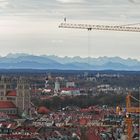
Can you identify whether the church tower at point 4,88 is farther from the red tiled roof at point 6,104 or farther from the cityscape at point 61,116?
the red tiled roof at point 6,104

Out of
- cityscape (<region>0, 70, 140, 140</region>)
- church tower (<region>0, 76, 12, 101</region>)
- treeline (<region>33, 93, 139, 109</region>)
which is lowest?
treeline (<region>33, 93, 139, 109</region>)

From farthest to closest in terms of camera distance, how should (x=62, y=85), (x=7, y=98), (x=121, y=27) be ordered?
(x=62, y=85) → (x=7, y=98) → (x=121, y=27)

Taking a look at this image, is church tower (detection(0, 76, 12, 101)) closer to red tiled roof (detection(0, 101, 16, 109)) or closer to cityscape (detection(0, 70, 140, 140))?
cityscape (detection(0, 70, 140, 140))

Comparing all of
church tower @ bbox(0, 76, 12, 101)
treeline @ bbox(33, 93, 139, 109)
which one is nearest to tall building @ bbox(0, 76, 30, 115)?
church tower @ bbox(0, 76, 12, 101)

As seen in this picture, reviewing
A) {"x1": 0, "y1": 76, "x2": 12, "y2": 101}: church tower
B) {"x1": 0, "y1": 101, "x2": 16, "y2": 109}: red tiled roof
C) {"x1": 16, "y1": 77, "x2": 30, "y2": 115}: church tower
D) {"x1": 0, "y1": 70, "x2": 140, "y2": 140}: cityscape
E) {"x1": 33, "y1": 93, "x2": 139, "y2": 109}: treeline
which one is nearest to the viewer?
{"x1": 0, "y1": 70, "x2": 140, "y2": 140}: cityscape

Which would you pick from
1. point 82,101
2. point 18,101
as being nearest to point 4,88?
point 18,101

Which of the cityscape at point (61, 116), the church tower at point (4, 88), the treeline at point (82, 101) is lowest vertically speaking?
the treeline at point (82, 101)

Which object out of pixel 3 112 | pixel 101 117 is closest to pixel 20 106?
pixel 3 112

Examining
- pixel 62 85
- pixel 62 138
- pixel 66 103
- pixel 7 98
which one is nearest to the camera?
pixel 62 138

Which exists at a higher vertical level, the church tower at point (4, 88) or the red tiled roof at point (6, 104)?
the church tower at point (4, 88)

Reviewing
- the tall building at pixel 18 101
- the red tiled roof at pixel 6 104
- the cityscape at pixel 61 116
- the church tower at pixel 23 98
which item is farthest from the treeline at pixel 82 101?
the red tiled roof at pixel 6 104

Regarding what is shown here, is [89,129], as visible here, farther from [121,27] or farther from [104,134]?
[121,27]
